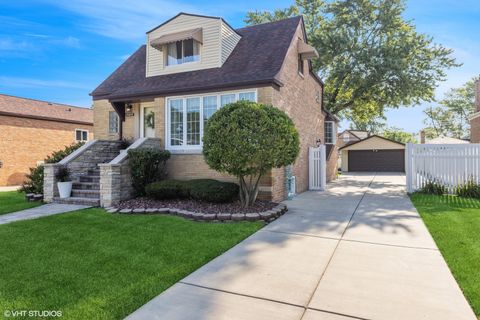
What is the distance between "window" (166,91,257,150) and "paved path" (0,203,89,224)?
12.3 ft

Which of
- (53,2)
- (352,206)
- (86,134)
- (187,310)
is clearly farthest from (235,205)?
(86,134)

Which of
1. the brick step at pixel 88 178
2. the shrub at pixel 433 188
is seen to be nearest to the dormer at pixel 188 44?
the brick step at pixel 88 178

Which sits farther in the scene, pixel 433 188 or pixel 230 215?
pixel 433 188

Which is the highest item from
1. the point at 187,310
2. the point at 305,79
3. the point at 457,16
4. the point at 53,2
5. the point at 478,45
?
the point at 478,45

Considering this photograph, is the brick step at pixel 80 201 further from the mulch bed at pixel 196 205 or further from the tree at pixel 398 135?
the tree at pixel 398 135

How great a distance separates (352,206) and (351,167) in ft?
70.5

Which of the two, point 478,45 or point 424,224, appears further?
point 478,45

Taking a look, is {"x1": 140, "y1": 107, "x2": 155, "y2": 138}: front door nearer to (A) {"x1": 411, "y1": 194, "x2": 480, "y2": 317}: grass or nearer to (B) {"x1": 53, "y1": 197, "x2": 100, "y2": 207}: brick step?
(B) {"x1": 53, "y1": 197, "x2": 100, "y2": 207}: brick step

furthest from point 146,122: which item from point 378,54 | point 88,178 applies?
point 378,54

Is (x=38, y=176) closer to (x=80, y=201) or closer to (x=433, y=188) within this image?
(x=80, y=201)

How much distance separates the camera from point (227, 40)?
442 inches

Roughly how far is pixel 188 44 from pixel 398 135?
57042mm

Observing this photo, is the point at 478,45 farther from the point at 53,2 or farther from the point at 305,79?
the point at 53,2

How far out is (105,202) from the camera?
340 inches
